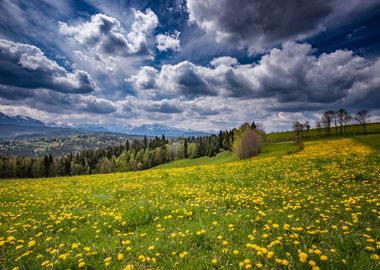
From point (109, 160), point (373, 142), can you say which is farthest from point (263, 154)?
point (109, 160)

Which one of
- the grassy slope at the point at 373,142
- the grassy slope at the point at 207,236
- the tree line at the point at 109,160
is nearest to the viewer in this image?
the grassy slope at the point at 207,236

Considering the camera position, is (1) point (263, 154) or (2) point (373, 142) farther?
(1) point (263, 154)

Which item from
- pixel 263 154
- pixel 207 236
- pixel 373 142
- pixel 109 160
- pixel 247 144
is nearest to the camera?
pixel 207 236

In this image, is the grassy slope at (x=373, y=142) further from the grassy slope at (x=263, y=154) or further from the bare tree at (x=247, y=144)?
the bare tree at (x=247, y=144)

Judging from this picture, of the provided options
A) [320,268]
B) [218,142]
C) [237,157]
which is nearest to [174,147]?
[218,142]

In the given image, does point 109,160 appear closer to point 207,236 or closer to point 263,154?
point 263,154

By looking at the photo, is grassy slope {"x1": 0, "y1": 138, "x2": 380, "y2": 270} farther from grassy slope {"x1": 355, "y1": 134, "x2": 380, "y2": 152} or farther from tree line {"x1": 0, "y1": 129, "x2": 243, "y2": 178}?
tree line {"x1": 0, "y1": 129, "x2": 243, "y2": 178}

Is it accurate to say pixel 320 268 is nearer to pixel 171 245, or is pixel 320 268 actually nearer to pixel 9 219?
pixel 171 245

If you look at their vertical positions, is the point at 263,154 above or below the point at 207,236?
below

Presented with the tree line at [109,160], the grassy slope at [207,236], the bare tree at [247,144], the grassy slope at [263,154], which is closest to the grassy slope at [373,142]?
the grassy slope at [263,154]

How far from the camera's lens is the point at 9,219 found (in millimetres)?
7527

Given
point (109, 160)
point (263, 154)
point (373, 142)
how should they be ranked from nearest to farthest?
point (373, 142), point (263, 154), point (109, 160)

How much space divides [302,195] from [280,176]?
16.0 feet

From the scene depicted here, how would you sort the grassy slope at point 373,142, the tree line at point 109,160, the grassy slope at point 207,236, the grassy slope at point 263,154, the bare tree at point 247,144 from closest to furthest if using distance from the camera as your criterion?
the grassy slope at point 207,236 → the grassy slope at point 373,142 → the grassy slope at point 263,154 → the bare tree at point 247,144 → the tree line at point 109,160
